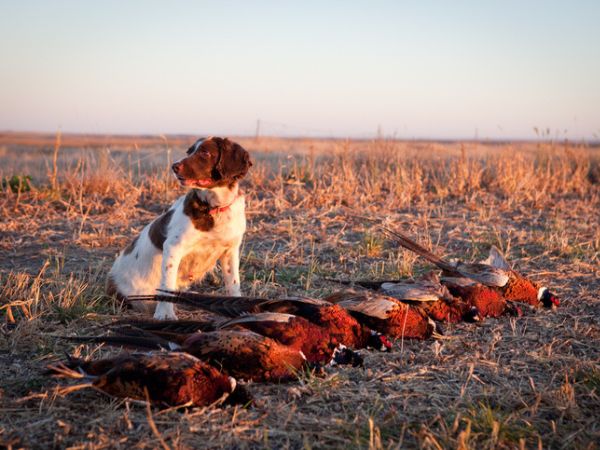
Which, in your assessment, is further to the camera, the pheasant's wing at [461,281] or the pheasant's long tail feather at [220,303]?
the pheasant's wing at [461,281]

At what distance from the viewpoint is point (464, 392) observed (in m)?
3.05

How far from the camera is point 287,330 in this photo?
335 centimetres

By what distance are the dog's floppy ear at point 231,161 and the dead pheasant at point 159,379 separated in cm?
195

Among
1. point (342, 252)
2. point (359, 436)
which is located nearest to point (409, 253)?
point (342, 252)

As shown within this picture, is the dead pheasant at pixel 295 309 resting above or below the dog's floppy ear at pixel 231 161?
below

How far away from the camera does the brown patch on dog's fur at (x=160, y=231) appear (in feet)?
15.7

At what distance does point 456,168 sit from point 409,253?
5.16 meters

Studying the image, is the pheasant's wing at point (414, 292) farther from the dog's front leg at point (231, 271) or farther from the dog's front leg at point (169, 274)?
the dog's front leg at point (169, 274)

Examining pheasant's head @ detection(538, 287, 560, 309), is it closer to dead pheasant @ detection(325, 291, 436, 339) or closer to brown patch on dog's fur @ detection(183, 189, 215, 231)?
dead pheasant @ detection(325, 291, 436, 339)

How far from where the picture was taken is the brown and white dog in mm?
4508

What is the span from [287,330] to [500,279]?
1.89 m

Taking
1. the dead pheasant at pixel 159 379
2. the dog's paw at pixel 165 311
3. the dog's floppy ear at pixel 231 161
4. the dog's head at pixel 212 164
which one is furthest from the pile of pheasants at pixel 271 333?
the dog's floppy ear at pixel 231 161

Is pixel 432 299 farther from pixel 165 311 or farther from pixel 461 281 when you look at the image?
pixel 165 311

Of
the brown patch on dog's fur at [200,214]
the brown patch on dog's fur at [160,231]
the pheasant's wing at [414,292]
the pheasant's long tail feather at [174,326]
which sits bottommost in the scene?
the pheasant's long tail feather at [174,326]
